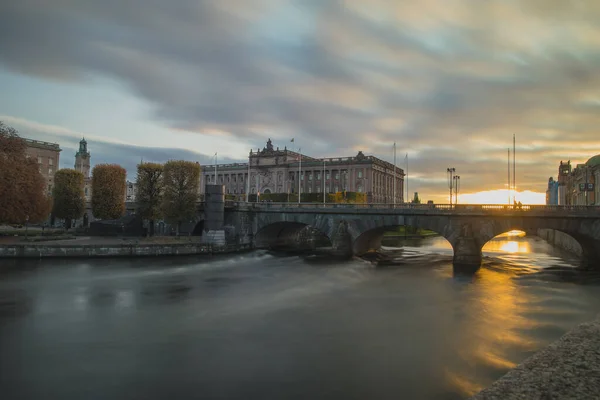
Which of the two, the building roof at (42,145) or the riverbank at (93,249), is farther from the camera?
the building roof at (42,145)

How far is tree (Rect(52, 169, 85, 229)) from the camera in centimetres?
7675

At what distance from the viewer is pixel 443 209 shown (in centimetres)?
5241

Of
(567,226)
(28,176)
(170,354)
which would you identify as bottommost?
(170,354)

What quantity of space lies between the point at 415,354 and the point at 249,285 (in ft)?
68.1

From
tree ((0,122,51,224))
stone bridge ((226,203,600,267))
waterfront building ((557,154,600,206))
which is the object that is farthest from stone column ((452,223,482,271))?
tree ((0,122,51,224))

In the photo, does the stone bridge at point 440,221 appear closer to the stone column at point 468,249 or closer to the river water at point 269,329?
the stone column at point 468,249

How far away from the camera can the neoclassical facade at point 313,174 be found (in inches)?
5295

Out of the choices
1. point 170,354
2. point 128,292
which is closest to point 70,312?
point 128,292

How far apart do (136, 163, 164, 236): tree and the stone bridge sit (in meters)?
12.7

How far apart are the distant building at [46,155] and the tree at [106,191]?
52.2 meters

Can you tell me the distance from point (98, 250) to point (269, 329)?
3545 centimetres

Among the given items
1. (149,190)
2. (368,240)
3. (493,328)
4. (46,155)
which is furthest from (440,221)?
(46,155)

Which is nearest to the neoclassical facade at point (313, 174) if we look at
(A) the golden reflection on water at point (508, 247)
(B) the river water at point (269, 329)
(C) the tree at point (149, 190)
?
(A) the golden reflection on water at point (508, 247)

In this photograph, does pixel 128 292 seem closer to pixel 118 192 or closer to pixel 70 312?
pixel 70 312
